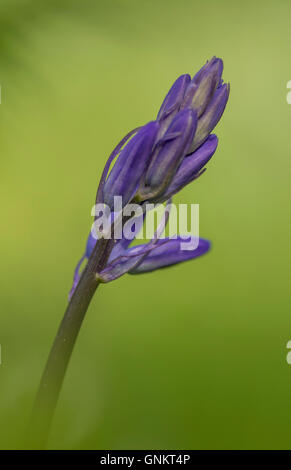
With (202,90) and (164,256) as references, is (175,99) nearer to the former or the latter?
(202,90)

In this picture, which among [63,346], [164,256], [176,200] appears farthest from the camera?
[176,200]

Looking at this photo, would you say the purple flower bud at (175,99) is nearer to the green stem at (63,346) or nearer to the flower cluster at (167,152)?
the flower cluster at (167,152)

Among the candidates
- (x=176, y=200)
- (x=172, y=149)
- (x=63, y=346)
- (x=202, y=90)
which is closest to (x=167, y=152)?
(x=172, y=149)

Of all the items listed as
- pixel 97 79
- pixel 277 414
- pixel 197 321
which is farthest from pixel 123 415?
pixel 97 79

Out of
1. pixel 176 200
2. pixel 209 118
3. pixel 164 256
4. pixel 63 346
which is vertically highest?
pixel 176 200

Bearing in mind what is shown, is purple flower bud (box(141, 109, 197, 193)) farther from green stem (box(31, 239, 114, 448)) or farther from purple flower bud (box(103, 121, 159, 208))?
green stem (box(31, 239, 114, 448))

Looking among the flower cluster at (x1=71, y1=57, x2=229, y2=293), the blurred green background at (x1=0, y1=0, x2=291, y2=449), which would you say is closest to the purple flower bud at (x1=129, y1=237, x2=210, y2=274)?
the flower cluster at (x1=71, y1=57, x2=229, y2=293)
